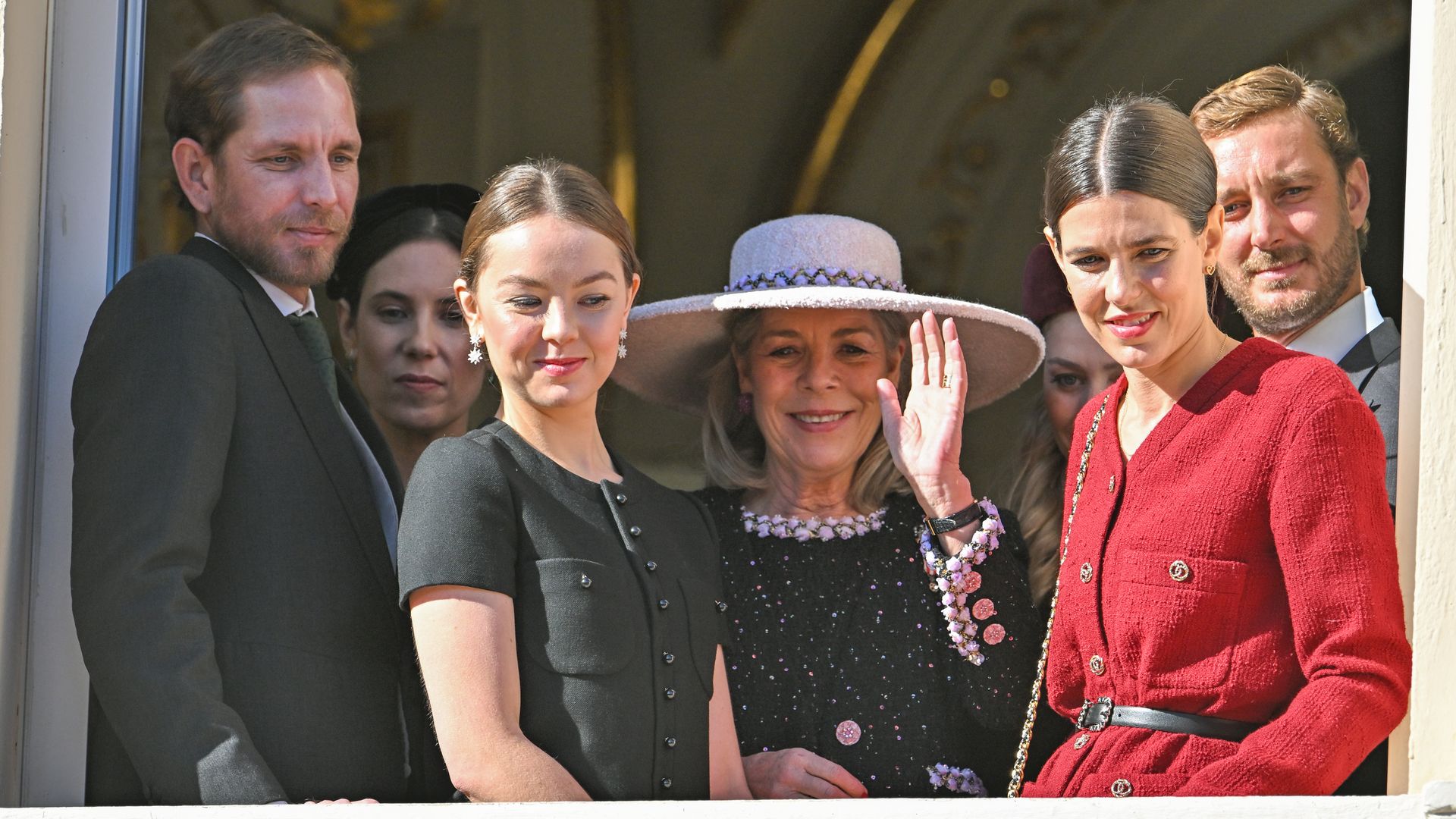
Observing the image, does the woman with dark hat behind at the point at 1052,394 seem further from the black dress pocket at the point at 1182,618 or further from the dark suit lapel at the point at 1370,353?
the black dress pocket at the point at 1182,618

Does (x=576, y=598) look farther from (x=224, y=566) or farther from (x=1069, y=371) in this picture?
(x=1069, y=371)

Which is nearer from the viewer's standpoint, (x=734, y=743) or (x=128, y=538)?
(x=128, y=538)

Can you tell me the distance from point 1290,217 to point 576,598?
1775mm

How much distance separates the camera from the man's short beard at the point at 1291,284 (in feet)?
11.2

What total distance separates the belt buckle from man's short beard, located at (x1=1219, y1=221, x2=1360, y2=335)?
114cm

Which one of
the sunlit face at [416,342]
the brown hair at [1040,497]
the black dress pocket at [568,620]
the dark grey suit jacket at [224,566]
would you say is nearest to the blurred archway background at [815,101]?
the brown hair at [1040,497]

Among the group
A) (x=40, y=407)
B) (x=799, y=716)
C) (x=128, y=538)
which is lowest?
(x=799, y=716)

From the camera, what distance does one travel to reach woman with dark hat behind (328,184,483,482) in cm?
377

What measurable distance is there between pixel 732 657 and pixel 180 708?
111cm

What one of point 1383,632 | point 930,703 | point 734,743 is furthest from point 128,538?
point 1383,632

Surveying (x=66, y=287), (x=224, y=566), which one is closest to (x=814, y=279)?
(x=224, y=566)

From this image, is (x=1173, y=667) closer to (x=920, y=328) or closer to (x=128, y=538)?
(x=920, y=328)

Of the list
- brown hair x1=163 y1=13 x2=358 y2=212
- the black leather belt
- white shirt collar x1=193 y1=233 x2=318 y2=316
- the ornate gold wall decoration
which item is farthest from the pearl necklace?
the ornate gold wall decoration

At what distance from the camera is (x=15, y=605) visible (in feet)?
9.34
